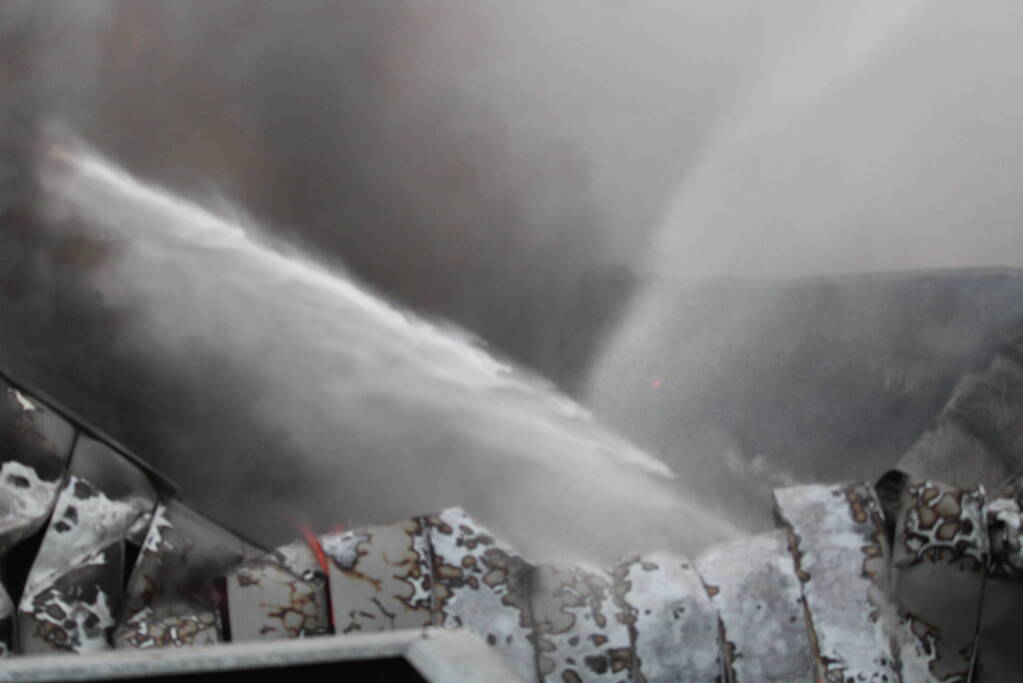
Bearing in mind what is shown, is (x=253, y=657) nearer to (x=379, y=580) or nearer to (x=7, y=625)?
(x=379, y=580)

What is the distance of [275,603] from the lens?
161 cm

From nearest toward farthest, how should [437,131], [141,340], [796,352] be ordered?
1. [141,340]
2. [796,352]
3. [437,131]

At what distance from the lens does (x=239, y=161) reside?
2.43 metres

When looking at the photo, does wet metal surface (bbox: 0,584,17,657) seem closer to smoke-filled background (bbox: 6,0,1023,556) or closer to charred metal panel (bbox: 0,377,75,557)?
charred metal panel (bbox: 0,377,75,557)

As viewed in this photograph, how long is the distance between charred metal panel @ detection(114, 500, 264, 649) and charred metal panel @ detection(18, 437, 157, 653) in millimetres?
33

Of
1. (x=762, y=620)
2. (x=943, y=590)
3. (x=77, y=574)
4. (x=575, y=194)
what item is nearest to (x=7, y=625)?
(x=77, y=574)

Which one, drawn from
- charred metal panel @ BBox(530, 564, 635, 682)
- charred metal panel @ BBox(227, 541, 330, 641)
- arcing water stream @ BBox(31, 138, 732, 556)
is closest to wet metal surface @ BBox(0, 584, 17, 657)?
charred metal panel @ BBox(227, 541, 330, 641)

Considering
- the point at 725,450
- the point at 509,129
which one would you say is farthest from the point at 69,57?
the point at 725,450

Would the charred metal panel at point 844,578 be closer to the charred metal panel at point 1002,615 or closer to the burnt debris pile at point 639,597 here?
the burnt debris pile at point 639,597

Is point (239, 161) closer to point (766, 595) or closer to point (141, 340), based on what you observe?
point (141, 340)

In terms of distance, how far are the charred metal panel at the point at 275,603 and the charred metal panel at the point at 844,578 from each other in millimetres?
744

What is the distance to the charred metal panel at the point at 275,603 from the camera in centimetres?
160

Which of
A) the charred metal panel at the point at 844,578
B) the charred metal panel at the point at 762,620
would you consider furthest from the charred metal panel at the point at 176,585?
the charred metal panel at the point at 844,578

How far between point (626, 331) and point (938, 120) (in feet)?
3.11
